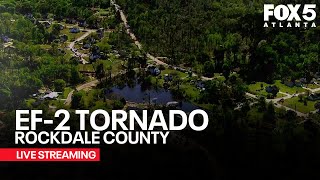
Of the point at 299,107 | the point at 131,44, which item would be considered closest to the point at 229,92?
the point at 299,107

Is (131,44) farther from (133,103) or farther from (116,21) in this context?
(133,103)

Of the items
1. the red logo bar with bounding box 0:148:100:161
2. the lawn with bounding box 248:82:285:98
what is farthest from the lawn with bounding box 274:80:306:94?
the red logo bar with bounding box 0:148:100:161

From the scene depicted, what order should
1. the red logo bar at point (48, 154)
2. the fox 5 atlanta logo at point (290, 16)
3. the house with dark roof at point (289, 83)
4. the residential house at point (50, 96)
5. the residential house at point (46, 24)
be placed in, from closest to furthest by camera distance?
the red logo bar at point (48, 154)
the residential house at point (50, 96)
the house with dark roof at point (289, 83)
the fox 5 atlanta logo at point (290, 16)
the residential house at point (46, 24)

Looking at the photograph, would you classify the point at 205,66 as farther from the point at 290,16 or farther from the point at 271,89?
the point at 290,16

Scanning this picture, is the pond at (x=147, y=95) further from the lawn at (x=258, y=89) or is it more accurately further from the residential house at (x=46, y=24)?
the residential house at (x=46, y=24)

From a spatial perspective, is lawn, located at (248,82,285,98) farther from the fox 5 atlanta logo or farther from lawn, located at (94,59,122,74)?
lawn, located at (94,59,122,74)

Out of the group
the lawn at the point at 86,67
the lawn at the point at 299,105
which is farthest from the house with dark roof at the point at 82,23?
the lawn at the point at 299,105
